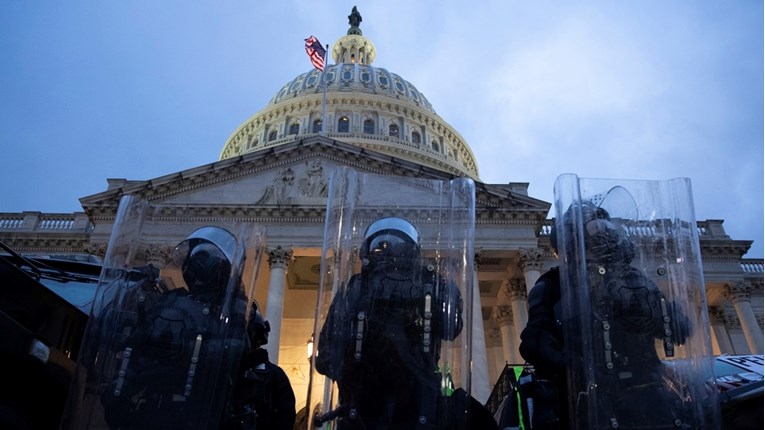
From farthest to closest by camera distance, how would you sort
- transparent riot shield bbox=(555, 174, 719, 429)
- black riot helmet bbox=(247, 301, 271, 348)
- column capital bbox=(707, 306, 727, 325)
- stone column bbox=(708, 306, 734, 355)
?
column capital bbox=(707, 306, 727, 325), stone column bbox=(708, 306, 734, 355), black riot helmet bbox=(247, 301, 271, 348), transparent riot shield bbox=(555, 174, 719, 429)

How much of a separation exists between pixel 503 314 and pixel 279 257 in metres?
12.4

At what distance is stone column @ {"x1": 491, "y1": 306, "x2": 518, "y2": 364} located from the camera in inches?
1211

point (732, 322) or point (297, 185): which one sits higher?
point (297, 185)

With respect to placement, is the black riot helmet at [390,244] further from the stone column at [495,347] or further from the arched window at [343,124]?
the arched window at [343,124]

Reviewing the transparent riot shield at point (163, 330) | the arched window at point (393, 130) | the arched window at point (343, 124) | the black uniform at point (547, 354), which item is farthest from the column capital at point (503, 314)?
the arched window at point (343, 124)

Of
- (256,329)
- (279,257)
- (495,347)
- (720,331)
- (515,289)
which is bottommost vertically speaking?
(256,329)

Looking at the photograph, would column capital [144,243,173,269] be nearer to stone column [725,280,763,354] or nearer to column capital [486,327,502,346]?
column capital [486,327,502,346]

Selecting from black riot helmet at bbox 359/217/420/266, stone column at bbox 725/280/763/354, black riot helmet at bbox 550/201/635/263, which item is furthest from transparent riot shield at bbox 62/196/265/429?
stone column at bbox 725/280/763/354

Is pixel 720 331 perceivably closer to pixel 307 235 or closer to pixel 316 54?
pixel 307 235

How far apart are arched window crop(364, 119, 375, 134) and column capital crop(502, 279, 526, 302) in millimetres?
33940

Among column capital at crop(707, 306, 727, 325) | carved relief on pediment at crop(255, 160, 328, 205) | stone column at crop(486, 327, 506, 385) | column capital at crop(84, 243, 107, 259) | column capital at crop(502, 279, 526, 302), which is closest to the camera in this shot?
column capital at crop(84, 243, 107, 259)

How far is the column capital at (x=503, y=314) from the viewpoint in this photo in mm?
31781

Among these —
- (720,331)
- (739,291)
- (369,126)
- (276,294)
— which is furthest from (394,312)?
(369,126)

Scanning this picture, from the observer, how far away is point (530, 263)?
1054 inches
